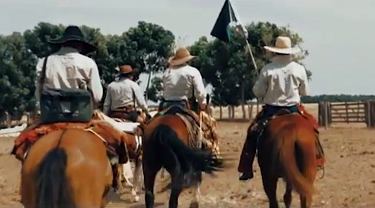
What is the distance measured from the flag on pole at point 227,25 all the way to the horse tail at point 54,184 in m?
8.18

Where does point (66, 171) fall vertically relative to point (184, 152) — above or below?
above

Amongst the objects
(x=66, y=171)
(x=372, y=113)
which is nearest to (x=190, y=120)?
(x=66, y=171)

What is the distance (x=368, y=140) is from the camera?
21.6 meters

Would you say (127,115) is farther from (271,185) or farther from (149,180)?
(271,185)

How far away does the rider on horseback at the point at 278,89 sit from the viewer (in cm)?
970

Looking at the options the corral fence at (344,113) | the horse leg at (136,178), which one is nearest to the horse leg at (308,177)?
the horse leg at (136,178)

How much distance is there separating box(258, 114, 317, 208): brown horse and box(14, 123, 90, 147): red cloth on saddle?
2732 millimetres

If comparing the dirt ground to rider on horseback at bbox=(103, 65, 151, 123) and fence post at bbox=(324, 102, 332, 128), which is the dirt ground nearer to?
rider on horseback at bbox=(103, 65, 151, 123)

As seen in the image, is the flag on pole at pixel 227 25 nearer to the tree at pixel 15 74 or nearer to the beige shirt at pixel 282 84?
the beige shirt at pixel 282 84

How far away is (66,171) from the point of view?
6324 millimetres

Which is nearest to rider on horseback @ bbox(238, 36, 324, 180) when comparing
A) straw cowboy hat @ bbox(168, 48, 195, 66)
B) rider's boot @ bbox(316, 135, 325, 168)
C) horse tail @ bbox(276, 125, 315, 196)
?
rider's boot @ bbox(316, 135, 325, 168)

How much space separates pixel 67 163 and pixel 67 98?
3.59 feet

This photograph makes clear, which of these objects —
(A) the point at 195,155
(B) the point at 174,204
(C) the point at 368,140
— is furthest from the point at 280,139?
(C) the point at 368,140

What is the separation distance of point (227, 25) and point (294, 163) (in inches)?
234
